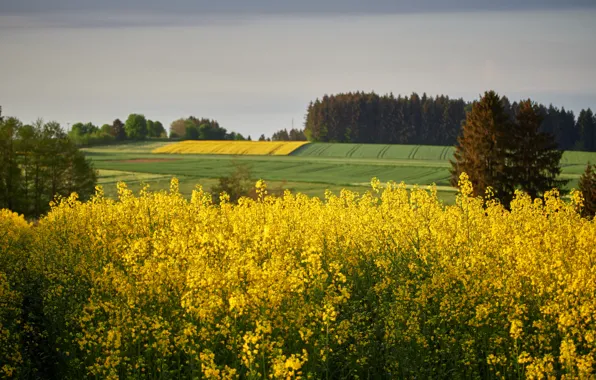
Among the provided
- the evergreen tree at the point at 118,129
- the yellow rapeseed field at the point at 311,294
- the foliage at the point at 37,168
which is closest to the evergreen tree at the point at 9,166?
the foliage at the point at 37,168

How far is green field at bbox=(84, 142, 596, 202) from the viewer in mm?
68188

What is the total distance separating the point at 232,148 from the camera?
117 metres

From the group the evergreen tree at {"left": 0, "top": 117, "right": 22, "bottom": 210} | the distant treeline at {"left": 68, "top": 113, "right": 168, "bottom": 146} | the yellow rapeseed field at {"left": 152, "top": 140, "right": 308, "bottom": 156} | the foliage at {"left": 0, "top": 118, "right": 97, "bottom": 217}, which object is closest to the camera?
the evergreen tree at {"left": 0, "top": 117, "right": 22, "bottom": 210}

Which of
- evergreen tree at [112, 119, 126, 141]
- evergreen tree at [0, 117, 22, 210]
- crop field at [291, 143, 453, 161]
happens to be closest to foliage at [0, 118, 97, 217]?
evergreen tree at [0, 117, 22, 210]

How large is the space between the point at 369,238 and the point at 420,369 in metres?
4.57

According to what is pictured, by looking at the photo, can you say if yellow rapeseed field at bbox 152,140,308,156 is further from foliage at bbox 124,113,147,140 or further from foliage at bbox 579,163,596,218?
foliage at bbox 579,163,596,218

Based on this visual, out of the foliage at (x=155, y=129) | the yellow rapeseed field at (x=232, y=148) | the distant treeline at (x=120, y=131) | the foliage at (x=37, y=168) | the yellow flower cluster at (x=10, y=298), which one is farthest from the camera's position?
the foliage at (x=155, y=129)

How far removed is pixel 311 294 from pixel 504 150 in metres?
35.4

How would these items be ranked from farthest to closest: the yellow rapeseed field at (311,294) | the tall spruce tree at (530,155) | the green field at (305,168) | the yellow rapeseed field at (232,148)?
the yellow rapeseed field at (232,148)
the green field at (305,168)
the tall spruce tree at (530,155)
the yellow rapeseed field at (311,294)

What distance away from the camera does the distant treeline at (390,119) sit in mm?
138375

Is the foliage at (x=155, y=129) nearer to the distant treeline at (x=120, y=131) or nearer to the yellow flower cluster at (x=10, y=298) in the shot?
the distant treeline at (x=120, y=131)

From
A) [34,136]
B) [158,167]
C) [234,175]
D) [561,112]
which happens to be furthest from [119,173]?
[561,112]

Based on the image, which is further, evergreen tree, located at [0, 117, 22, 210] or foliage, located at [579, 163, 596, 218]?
evergreen tree, located at [0, 117, 22, 210]

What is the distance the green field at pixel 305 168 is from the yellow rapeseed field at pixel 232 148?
99.0 inches
